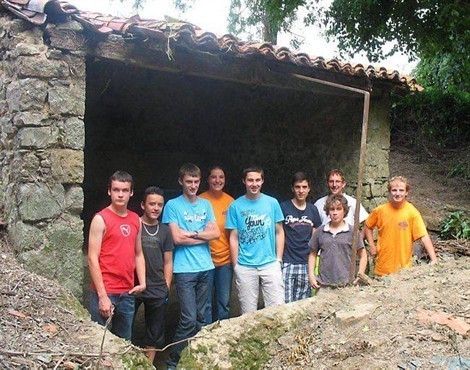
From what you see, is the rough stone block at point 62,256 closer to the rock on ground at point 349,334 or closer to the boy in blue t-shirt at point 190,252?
the boy in blue t-shirt at point 190,252

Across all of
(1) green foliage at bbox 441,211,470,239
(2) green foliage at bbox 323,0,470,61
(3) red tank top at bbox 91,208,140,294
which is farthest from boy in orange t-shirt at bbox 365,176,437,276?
(2) green foliage at bbox 323,0,470,61

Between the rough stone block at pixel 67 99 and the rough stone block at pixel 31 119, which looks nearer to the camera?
the rough stone block at pixel 31 119

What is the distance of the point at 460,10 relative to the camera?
727 centimetres

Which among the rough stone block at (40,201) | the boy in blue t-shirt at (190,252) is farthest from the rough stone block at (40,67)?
the boy in blue t-shirt at (190,252)

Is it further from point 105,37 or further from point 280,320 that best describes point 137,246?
point 105,37

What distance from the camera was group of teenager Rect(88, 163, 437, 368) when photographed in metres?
3.76

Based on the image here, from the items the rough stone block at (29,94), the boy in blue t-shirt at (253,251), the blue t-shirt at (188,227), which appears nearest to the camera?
the rough stone block at (29,94)

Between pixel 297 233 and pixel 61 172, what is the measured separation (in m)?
2.26

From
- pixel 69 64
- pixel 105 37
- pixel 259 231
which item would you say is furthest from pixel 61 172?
pixel 259 231

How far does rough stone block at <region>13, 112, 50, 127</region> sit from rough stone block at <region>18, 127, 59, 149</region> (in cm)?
4

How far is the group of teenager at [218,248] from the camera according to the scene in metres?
3.76

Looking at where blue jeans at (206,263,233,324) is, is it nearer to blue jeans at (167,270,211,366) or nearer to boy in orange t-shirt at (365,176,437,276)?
blue jeans at (167,270,211,366)

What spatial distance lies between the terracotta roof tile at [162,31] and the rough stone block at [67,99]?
520 mm

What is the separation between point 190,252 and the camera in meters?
4.23
